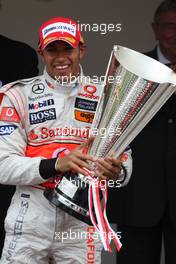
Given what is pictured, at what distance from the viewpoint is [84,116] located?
8.36ft

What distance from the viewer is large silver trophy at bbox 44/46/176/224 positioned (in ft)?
7.48

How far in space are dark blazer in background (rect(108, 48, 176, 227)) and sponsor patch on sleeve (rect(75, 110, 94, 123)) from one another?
0.35m

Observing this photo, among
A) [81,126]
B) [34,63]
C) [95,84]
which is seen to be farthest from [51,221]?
[34,63]

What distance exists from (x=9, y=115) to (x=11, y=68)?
705 mm

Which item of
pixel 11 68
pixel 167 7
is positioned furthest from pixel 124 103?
pixel 11 68

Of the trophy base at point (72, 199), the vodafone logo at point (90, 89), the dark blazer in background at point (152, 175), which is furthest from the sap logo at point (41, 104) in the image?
the dark blazer in background at point (152, 175)

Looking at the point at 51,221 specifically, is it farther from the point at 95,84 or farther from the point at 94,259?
the point at 95,84

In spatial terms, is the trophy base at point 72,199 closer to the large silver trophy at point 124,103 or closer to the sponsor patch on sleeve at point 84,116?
the large silver trophy at point 124,103

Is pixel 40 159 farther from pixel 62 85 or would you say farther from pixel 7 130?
pixel 62 85

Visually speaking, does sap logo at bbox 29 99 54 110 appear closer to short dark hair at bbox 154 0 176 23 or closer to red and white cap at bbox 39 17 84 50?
red and white cap at bbox 39 17 84 50

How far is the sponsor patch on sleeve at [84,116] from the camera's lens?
254cm

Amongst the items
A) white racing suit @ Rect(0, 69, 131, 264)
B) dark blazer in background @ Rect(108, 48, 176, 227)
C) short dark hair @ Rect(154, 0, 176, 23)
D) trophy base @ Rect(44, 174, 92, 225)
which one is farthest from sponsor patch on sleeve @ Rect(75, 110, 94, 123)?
short dark hair @ Rect(154, 0, 176, 23)

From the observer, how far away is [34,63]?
10.6ft

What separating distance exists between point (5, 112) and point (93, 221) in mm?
471
